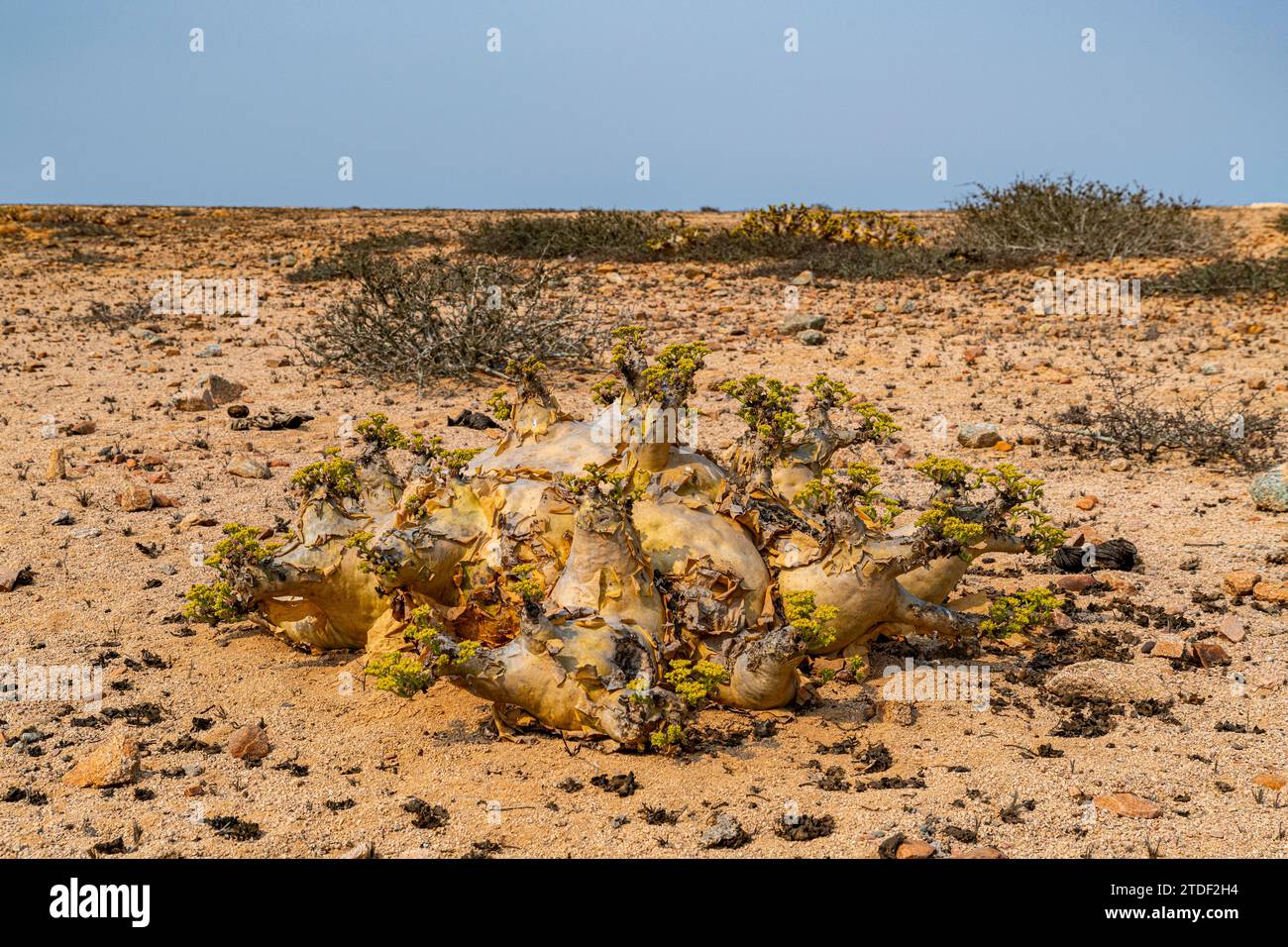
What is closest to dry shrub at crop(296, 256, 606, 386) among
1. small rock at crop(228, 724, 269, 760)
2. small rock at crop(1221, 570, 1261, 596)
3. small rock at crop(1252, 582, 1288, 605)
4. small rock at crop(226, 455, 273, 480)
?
small rock at crop(226, 455, 273, 480)

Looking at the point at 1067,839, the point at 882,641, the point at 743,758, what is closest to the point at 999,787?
the point at 1067,839

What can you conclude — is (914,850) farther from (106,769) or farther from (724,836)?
(106,769)

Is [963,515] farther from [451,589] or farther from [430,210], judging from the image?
[430,210]

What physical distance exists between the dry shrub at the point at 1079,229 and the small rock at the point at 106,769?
14840mm

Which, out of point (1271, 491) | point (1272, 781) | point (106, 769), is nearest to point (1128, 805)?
point (1272, 781)

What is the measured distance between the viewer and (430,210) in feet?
118

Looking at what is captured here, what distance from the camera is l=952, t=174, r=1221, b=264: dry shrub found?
1680cm

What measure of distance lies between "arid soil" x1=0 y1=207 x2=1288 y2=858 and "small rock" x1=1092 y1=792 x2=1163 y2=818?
22 millimetres

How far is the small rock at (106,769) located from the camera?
3777mm

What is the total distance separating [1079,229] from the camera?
1705 centimetres

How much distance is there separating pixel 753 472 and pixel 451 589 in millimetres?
1381

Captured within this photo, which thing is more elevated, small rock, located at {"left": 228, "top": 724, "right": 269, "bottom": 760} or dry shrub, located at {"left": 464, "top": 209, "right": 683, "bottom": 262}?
dry shrub, located at {"left": 464, "top": 209, "right": 683, "bottom": 262}

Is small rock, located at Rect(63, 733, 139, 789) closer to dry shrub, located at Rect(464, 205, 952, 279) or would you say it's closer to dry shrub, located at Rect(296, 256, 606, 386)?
dry shrub, located at Rect(296, 256, 606, 386)

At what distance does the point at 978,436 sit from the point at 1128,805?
5.19 m
